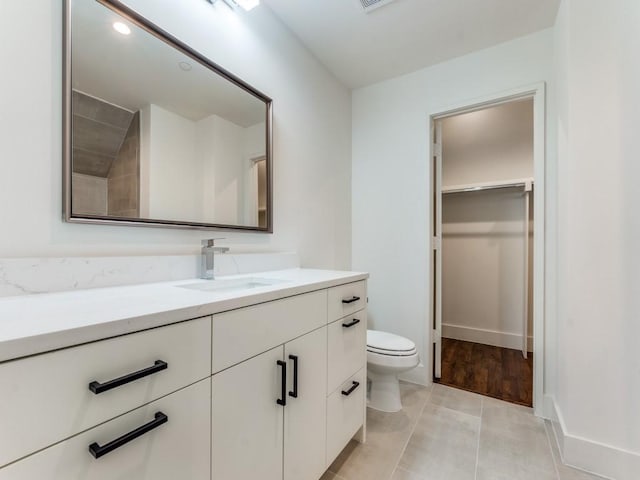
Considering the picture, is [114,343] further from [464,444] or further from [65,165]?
[464,444]

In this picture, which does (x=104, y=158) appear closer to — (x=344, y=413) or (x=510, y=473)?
(x=344, y=413)

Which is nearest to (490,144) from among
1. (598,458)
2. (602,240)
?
(602,240)

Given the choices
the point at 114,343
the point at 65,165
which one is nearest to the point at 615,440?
the point at 114,343

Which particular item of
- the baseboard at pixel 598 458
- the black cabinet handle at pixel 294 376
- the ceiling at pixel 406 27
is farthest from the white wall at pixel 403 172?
the black cabinet handle at pixel 294 376

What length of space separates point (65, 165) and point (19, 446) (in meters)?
0.84

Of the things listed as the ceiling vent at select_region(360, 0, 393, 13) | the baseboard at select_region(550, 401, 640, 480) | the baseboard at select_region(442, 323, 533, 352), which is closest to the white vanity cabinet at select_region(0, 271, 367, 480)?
the baseboard at select_region(550, 401, 640, 480)

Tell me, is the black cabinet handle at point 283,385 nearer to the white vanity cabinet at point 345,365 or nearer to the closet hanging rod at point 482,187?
the white vanity cabinet at point 345,365

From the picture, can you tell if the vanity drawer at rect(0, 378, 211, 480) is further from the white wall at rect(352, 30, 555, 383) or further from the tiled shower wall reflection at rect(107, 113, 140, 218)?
the white wall at rect(352, 30, 555, 383)

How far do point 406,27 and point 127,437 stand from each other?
2.40m

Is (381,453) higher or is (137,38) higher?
(137,38)

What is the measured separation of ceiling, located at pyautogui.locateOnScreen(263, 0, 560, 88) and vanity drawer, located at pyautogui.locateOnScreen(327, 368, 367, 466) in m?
2.10

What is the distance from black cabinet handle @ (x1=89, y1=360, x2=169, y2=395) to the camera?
0.54 metres

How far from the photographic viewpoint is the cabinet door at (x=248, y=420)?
790mm

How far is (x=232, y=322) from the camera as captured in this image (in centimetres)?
82
